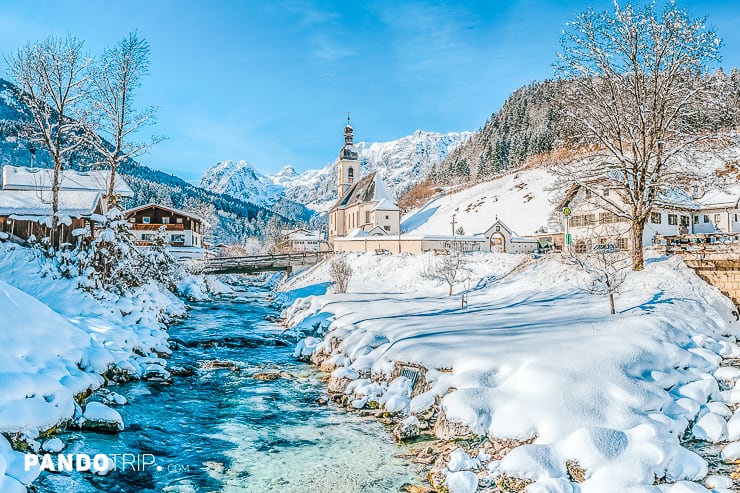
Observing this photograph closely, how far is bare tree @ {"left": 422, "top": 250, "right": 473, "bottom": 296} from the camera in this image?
29016mm

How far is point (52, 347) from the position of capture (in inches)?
507

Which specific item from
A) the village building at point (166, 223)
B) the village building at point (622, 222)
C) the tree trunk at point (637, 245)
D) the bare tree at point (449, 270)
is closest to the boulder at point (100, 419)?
the bare tree at point (449, 270)

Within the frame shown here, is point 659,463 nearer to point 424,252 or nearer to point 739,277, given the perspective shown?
point 739,277

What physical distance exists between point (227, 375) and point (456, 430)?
9.01 metres

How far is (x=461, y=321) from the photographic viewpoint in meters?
19.1

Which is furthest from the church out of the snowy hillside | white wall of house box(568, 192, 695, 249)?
white wall of house box(568, 192, 695, 249)

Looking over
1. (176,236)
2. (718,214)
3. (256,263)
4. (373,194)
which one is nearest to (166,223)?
(176,236)

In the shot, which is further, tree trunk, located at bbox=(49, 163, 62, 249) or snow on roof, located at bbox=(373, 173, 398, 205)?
snow on roof, located at bbox=(373, 173, 398, 205)

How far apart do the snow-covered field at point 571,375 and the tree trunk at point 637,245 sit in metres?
0.46

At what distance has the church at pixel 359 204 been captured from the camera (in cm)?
6519

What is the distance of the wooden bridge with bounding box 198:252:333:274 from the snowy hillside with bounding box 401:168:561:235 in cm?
2885

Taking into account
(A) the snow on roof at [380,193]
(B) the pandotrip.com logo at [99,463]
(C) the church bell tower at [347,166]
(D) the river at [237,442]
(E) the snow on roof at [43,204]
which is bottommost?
(D) the river at [237,442]

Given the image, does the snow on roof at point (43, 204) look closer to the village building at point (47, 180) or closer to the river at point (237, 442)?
the village building at point (47, 180)

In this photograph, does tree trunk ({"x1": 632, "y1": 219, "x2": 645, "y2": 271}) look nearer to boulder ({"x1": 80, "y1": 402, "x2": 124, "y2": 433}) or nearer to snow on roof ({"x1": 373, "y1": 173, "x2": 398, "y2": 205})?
boulder ({"x1": 80, "y1": 402, "x2": 124, "y2": 433})
